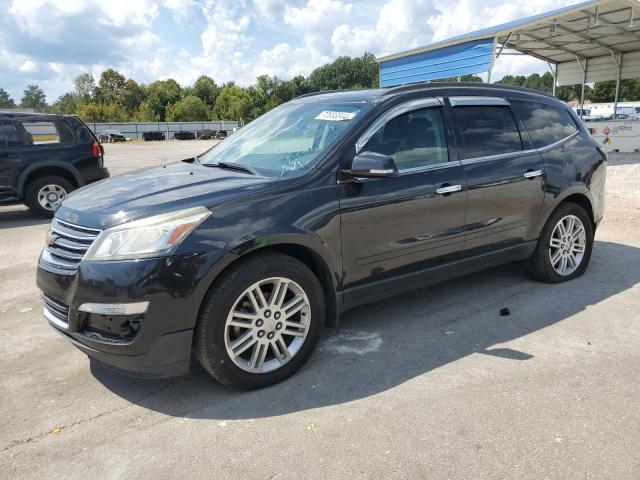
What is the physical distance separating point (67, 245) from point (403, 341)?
93.5 inches

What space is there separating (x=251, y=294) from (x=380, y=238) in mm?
1062

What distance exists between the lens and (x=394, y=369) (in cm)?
346

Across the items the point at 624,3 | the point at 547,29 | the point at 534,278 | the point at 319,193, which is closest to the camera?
the point at 319,193

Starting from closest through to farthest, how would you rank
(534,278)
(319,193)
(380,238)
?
(319,193) → (380,238) → (534,278)

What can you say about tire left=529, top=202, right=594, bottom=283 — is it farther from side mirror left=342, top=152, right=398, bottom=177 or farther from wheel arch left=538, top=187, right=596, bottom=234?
side mirror left=342, top=152, right=398, bottom=177

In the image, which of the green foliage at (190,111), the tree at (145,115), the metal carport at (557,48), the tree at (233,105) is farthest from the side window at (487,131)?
the tree at (145,115)

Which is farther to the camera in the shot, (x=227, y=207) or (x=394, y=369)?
(x=394, y=369)

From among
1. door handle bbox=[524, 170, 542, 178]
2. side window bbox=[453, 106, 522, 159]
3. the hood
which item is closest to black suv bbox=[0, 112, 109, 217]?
the hood

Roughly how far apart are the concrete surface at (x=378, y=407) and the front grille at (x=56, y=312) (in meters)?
0.49

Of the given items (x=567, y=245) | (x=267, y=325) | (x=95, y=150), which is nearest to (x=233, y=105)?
(x=95, y=150)

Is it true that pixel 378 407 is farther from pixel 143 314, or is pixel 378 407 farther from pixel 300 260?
pixel 143 314

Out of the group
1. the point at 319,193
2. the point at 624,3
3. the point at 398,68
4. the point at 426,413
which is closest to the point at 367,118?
the point at 319,193

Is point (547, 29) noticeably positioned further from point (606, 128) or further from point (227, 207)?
point (227, 207)

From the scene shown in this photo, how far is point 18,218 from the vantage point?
9.53m
